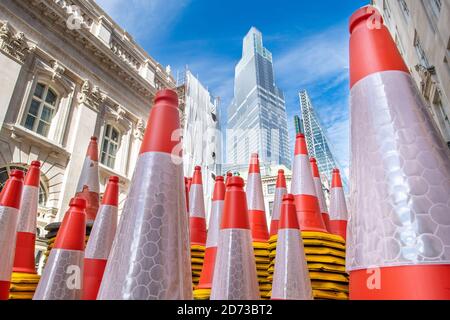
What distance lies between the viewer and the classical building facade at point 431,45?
297 inches

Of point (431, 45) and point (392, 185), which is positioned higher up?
point (431, 45)

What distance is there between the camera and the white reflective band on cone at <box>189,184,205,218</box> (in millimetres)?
2787

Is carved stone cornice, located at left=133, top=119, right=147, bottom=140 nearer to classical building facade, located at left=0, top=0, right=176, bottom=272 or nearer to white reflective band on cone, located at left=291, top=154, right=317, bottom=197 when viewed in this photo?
classical building facade, located at left=0, top=0, right=176, bottom=272

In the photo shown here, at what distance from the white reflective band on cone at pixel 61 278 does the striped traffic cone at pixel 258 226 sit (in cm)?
109

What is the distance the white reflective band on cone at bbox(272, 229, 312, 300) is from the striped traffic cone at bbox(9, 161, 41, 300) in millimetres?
1688

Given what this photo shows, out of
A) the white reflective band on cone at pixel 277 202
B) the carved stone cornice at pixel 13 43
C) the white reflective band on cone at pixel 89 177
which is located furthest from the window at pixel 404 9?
the carved stone cornice at pixel 13 43

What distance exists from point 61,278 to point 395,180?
58.2 inches

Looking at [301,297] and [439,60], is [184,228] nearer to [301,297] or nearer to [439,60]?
[301,297]

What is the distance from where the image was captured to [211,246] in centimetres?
206

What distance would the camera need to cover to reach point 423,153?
2.91ft

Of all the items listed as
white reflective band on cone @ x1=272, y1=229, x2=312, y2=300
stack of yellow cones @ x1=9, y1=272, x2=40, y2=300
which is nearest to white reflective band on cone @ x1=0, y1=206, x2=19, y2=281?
stack of yellow cones @ x1=9, y1=272, x2=40, y2=300

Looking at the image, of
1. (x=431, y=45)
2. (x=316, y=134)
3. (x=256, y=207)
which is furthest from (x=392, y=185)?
(x=316, y=134)

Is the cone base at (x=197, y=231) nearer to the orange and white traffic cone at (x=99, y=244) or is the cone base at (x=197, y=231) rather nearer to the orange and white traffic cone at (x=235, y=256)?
the orange and white traffic cone at (x=99, y=244)

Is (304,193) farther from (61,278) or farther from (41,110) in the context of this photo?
(41,110)
